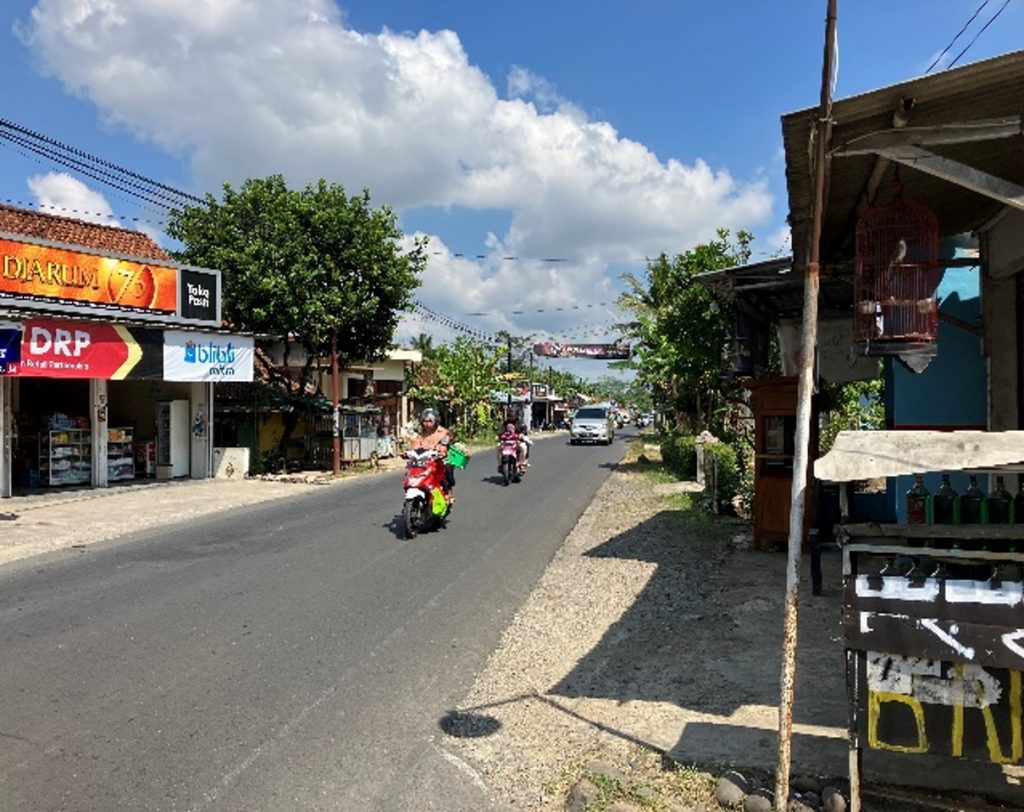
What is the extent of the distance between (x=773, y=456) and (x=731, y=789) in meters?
6.60

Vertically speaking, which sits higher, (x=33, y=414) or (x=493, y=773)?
(x=33, y=414)

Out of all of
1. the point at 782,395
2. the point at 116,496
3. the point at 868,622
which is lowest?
the point at 116,496

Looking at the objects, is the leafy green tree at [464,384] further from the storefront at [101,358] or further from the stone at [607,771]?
the stone at [607,771]

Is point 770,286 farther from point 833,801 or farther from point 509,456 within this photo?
point 509,456

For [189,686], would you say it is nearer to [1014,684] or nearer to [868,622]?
[868,622]

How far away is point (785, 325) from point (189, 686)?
906 cm

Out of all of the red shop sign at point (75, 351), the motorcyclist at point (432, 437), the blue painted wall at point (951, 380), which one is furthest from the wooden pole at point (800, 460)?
the red shop sign at point (75, 351)

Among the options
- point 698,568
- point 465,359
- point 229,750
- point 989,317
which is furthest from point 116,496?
point 465,359

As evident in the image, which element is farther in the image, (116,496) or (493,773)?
(116,496)

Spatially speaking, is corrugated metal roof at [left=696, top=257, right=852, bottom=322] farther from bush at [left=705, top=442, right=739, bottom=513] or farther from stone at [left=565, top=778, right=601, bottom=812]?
stone at [left=565, top=778, right=601, bottom=812]

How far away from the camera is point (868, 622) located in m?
3.43

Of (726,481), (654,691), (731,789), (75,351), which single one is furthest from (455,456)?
(75,351)

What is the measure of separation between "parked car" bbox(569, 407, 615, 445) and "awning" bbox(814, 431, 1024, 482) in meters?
37.8

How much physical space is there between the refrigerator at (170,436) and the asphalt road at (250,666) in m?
9.22
